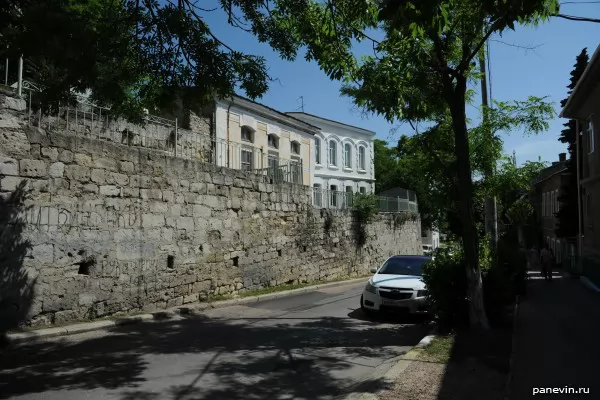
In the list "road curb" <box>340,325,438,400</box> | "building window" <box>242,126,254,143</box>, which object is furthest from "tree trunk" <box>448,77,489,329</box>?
"building window" <box>242,126,254,143</box>

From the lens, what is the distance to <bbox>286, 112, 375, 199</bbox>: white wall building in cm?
3117

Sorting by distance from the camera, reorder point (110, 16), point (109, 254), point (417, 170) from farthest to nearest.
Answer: point (417, 170), point (109, 254), point (110, 16)

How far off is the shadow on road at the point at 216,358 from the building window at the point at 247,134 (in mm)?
13585

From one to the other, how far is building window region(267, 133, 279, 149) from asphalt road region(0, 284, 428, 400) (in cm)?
1520

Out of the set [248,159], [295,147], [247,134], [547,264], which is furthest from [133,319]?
[295,147]

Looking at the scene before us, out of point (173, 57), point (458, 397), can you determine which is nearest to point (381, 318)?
point (458, 397)

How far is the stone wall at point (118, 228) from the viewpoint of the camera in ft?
25.1

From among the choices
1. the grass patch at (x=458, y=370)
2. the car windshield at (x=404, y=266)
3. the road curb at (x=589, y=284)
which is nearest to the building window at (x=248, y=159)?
the car windshield at (x=404, y=266)

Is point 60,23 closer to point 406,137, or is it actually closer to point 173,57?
point 173,57

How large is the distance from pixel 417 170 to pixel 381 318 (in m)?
5.15

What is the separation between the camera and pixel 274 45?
8344 millimetres

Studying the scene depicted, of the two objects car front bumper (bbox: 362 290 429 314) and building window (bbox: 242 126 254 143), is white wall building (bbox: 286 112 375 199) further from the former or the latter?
car front bumper (bbox: 362 290 429 314)

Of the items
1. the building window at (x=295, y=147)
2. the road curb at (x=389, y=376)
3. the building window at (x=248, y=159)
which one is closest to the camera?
the road curb at (x=389, y=376)

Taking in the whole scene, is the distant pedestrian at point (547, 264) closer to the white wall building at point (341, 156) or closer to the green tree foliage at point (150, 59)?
the white wall building at point (341, 156)
